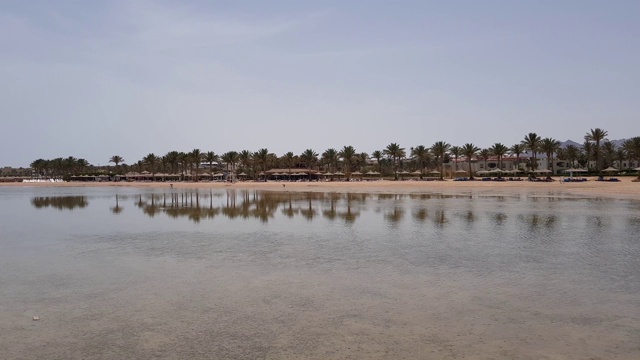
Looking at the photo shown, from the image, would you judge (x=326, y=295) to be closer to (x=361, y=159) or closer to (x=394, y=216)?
(x=394, y=216)

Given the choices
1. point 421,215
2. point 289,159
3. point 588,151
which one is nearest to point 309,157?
point 289,159

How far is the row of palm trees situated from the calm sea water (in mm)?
77662

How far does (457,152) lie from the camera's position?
10819 cm

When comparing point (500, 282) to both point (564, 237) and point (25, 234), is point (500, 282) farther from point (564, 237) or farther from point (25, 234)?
point (25, 234)

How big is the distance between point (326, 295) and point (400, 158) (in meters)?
122

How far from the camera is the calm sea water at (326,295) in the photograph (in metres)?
8.28

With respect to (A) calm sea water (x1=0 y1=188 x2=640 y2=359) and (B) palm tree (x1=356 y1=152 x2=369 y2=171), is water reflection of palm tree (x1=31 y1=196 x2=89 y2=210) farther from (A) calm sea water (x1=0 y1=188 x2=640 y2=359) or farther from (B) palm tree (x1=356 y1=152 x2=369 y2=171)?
(B) palm tree (x1=356 y1=152 x2=369 y2=171)

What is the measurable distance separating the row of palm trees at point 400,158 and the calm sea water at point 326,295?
77662 mm

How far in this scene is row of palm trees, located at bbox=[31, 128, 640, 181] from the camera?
96.3m

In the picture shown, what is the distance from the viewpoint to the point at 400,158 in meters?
131

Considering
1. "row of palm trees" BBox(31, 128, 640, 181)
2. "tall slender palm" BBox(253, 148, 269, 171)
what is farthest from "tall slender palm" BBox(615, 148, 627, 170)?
"tall slender palm" BBox(253, 148, 269, 171)

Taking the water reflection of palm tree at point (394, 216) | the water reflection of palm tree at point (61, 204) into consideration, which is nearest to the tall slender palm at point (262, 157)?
the water reflection of palm tree at point (61, 204)

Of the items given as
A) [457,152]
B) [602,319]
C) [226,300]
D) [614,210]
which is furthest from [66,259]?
[457,152]

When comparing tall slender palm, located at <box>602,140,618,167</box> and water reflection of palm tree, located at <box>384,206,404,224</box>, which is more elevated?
tall slender palm, located at <box>602,140,618,167</box>
